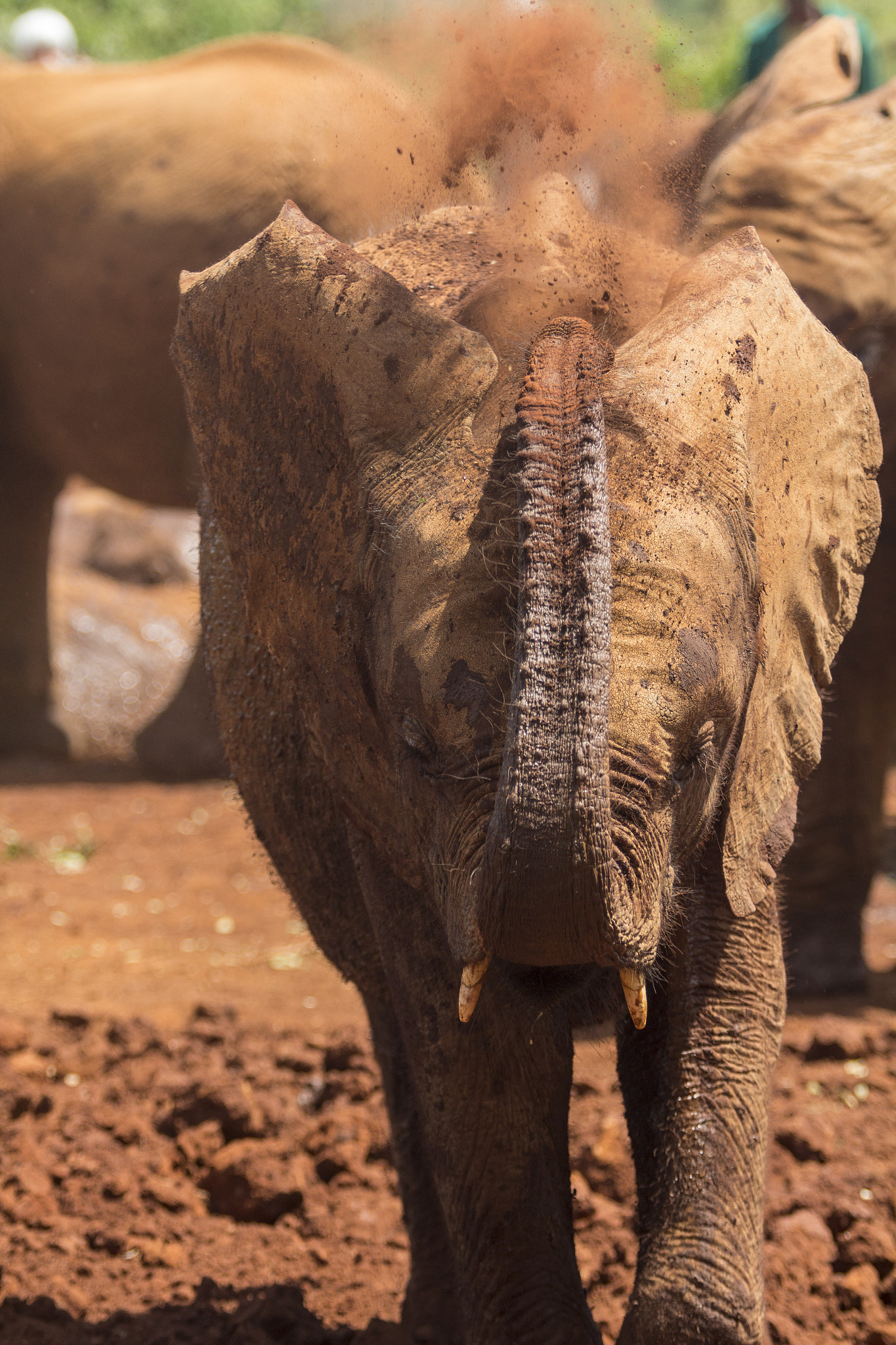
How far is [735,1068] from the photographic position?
2.61 meters

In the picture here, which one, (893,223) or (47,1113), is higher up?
(893,223)

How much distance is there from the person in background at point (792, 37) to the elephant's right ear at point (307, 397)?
14.3 feet

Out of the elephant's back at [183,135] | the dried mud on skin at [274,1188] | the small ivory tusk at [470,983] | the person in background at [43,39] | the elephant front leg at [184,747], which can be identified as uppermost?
the person in background at [43,39]

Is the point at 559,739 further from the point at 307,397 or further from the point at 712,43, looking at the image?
the point at 712,43

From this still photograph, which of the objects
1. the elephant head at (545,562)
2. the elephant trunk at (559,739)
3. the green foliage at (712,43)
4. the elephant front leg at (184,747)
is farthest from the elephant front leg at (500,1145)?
the elephant front leg at (184,747)

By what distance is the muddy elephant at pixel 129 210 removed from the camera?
22.6ft

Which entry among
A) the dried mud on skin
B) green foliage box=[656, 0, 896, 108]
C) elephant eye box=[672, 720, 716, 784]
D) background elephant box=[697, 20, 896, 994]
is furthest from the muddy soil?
green foliage box=[656, 0, 896, 108]

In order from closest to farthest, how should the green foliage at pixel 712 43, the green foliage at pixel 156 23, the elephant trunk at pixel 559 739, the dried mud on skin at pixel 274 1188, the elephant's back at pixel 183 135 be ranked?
1. the elephant trunk at pixel 559 739
2. the green foliage at pixel 712 43
3. the dried mud on skin at pixel 274 1188
4. the elephant's back at pixel 183 135
5. the green foliage at pixel 156 23

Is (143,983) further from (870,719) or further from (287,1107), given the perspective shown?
(870,719)

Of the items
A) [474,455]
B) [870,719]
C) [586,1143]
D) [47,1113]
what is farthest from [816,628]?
[870,719]

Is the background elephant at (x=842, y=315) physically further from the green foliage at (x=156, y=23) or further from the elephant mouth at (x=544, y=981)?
the green foliage at (x=156, y=23)

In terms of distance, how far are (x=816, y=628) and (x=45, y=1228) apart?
2.26 meters

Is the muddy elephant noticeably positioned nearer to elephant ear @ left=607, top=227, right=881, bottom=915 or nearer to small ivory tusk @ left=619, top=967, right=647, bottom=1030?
elephant ear @ left=607, top=227, right=881, bottom=915

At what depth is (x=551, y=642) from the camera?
1.82m
